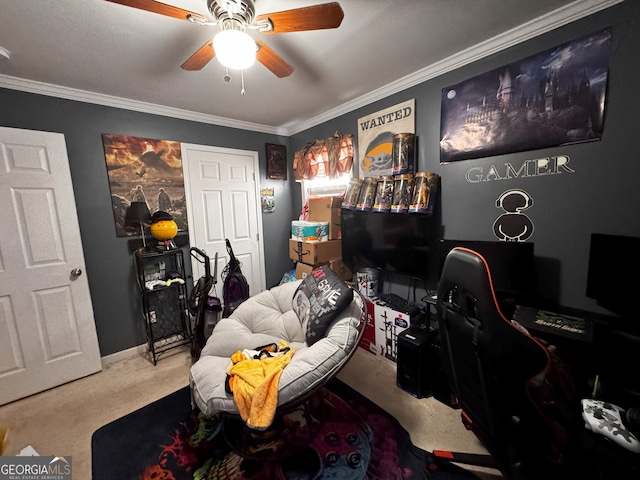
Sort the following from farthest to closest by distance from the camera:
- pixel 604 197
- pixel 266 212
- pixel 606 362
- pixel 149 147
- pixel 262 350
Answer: pixel 266 212 → pixel 149 147 → pixel 262 350 → pixel 604 197 → pixel 606 362

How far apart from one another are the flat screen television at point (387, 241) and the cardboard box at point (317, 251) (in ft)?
0.52

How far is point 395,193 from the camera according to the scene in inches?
89.1

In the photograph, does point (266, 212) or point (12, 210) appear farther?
point (266, 212)

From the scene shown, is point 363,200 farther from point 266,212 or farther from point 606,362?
point 606,362

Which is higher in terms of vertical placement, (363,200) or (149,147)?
(149,147)

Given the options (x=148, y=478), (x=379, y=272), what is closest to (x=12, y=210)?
(x=148, y=478)

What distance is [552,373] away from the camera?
0.95 metres

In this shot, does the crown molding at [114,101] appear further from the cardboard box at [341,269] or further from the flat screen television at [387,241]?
the cardboard box at [341,269]

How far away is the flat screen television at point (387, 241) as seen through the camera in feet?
7.11

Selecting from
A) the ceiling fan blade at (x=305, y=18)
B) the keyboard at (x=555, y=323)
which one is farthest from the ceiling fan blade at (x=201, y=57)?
the keyboard at (x=555, y=323)

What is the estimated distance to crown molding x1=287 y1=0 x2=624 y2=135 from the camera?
145 centimetres

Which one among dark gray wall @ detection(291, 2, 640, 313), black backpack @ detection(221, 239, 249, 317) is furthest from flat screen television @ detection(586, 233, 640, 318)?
black backpack @ detection(221, 239, 249, 317)

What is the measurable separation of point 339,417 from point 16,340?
8.62 feet

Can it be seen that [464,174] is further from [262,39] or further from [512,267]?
[262,39]
